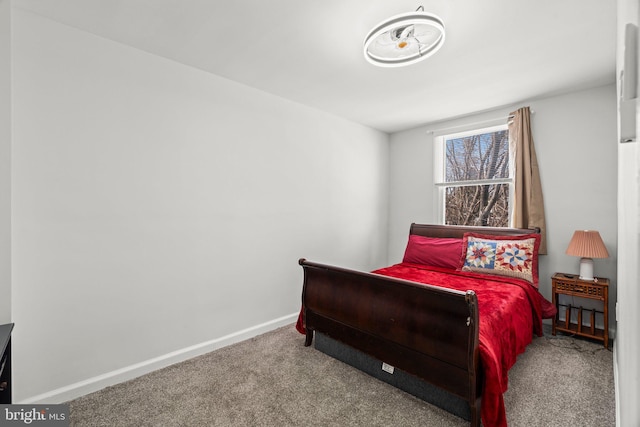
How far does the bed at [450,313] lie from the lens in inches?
67.5

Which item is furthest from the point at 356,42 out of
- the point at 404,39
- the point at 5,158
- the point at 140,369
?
the point at 140,369

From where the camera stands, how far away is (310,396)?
207 cm

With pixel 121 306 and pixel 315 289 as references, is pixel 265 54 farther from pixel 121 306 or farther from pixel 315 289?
pixel 121 306

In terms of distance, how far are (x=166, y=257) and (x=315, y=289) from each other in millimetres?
1230

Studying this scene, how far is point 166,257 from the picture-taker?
8.21 ft

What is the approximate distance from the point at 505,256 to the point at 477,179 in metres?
1.22

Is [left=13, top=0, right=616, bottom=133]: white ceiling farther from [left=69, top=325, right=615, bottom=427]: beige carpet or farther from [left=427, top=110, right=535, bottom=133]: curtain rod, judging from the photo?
[left=69, top=325, right=615, bottom=427]: beige carpet

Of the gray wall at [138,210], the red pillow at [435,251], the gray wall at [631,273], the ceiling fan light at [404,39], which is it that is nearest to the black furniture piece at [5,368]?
the gray wall at [138,210]

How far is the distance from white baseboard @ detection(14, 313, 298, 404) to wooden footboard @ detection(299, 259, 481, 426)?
2.54 ft

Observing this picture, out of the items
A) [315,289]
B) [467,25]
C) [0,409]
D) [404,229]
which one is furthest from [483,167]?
[0,409]

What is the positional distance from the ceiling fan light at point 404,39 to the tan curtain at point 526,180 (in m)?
1.93

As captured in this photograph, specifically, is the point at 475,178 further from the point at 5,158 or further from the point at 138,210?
the point at 5,158

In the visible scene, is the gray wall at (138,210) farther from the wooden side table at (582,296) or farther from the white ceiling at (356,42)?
the wooden side table at (582,296)

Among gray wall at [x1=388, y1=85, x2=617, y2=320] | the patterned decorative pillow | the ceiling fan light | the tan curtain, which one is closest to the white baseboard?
the patterned decorative pillow
